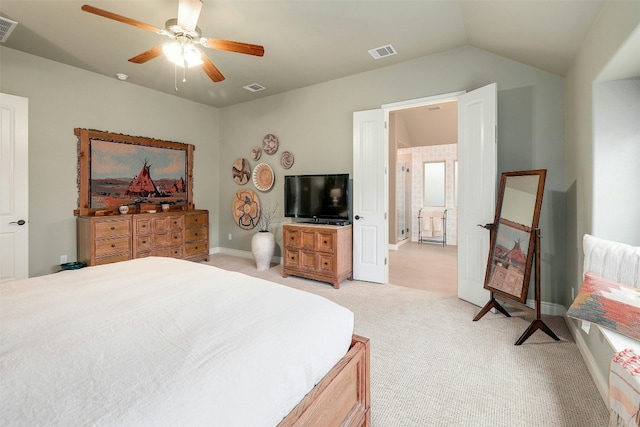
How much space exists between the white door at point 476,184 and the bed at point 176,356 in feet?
7.41

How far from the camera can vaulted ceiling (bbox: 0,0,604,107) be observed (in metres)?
2.38

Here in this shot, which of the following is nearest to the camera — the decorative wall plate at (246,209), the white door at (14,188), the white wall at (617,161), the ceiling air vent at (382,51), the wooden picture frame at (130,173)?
the white wall at (617,161)

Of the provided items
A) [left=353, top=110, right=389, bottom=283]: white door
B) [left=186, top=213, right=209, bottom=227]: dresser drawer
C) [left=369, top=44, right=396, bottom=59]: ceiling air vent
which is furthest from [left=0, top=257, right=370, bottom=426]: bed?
[left=186, top=213, right=209, bottom=227]: dresser drawer

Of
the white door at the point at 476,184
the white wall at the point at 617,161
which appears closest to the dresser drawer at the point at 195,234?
the white door at the point at 476,184

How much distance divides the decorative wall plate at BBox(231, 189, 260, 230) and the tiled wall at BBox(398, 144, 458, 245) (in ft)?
14.4

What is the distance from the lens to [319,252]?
13.0 ft

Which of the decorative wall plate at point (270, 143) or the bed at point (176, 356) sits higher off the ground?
the decorative wall plate at point (270, 143)

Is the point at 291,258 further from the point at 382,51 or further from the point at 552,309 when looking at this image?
the point at 552,309

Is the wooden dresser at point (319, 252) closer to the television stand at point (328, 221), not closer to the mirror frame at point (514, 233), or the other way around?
the television stand at point (328, 221)

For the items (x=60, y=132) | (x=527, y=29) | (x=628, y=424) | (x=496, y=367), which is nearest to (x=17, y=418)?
(x=628, y=424)

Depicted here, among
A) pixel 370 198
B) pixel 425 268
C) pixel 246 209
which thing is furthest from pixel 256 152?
pixel 425 268

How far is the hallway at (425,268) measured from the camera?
13.1ft

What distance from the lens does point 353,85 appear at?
4.21 metres

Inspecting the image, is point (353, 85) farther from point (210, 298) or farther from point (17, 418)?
point (17, 418)
